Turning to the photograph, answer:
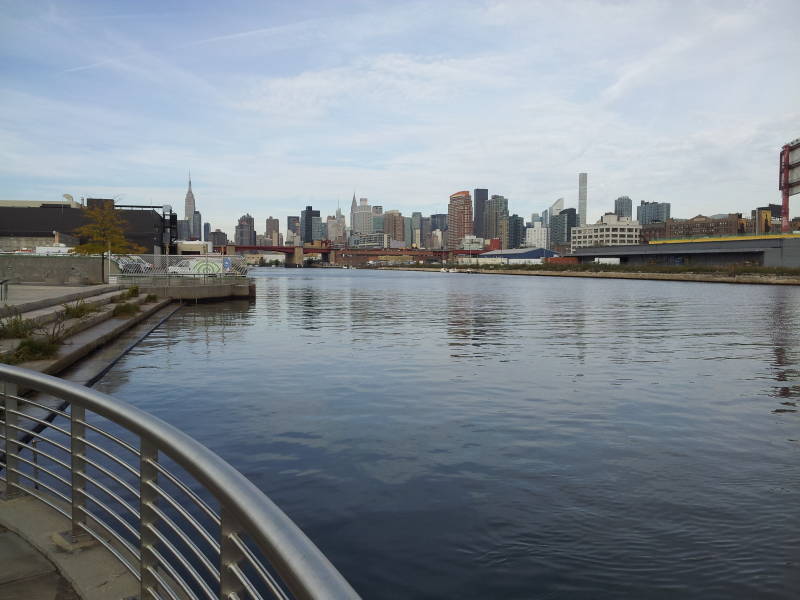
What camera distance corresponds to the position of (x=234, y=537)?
2820 mm

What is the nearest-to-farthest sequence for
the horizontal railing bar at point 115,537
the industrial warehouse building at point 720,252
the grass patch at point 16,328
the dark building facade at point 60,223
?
the horizontal railing bar at point 115,537 → the grass patch at point 16,328 → the industrial warehouse building at point 720,252 → the dark building facade at point 60,223

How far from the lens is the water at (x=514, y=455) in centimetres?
716

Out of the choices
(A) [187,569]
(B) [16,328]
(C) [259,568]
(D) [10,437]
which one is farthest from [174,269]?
(C) [259,568]

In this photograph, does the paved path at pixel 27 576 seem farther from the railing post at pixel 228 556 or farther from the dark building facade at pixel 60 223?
the dark building facade at pixel 60 223

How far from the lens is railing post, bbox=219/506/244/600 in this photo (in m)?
2.86

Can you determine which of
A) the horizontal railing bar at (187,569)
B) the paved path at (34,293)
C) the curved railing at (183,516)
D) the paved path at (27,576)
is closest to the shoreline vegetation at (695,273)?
the paved path at (34,293)

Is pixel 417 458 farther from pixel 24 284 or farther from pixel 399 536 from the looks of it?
pixel 24 284

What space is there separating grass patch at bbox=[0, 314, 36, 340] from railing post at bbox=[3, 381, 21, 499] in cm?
1357

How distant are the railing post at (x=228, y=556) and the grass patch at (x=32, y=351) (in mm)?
14174

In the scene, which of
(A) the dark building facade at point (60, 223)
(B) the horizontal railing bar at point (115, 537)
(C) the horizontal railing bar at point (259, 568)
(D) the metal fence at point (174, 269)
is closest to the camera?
(C) the horizontal railing bar at point (259, 568)

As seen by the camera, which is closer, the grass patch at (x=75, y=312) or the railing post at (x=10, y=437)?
the railing post at (x=10, y=437)

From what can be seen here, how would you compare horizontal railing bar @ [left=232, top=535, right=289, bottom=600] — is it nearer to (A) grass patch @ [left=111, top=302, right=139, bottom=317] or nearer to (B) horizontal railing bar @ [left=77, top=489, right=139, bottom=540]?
(B) horizontal railing bar @ [left=77, top=489, right=139, bottom=540]

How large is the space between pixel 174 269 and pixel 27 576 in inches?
2116

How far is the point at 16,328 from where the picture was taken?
18.7m
